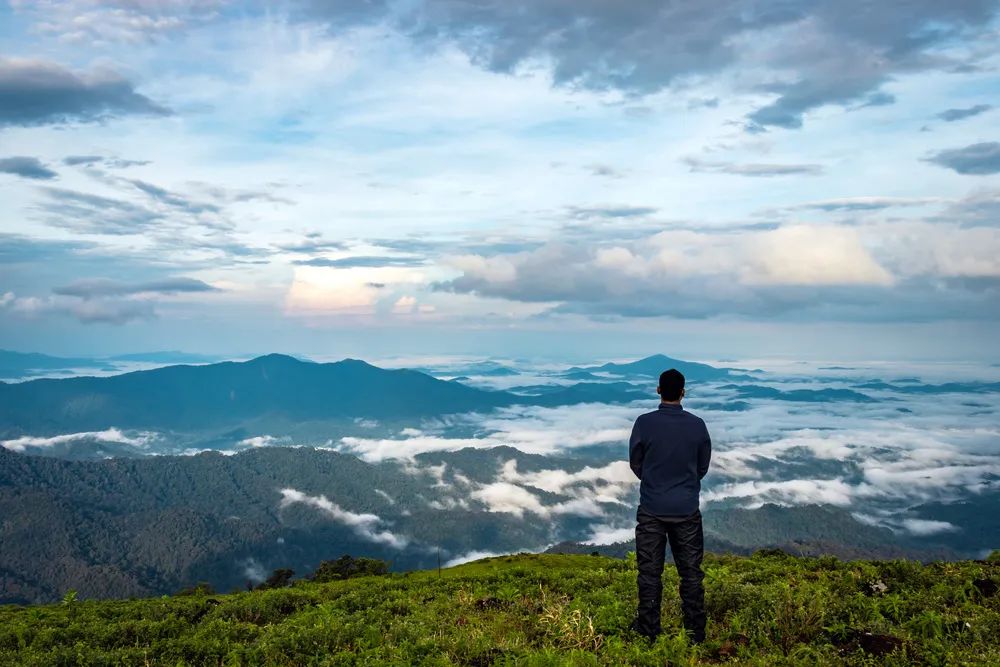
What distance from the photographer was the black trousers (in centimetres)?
1197

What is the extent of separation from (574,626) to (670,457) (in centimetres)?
396

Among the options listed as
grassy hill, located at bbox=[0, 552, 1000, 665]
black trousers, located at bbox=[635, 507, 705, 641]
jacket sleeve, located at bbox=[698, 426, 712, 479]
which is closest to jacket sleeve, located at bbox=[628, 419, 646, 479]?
black trousers, located at bbox=[635, 507, 705, 641]

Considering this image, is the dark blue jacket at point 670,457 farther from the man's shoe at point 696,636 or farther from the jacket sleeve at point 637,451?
the man's shoe at point 696,636

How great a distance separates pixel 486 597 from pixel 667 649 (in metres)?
7.03

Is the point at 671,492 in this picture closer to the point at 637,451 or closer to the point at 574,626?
the point at 637,451

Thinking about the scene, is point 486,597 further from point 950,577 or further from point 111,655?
point 950,577

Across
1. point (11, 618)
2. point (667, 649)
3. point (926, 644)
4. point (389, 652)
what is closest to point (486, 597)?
point (389, 652)

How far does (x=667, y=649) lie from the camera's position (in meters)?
11.6

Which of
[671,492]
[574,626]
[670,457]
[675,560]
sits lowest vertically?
[574,626]

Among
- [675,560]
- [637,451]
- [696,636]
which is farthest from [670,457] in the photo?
[696,636]

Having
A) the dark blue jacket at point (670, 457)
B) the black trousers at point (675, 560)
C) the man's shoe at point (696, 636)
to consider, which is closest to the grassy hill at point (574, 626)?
the man's shoe at point (696, 636)

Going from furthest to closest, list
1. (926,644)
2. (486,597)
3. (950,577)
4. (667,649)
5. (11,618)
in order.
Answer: (11,618) → (486,597) → (950,577) → (667,649) → (926,644)

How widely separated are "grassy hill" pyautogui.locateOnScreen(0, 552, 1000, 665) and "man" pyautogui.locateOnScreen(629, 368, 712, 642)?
81 cm

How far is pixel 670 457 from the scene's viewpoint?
12.0m
